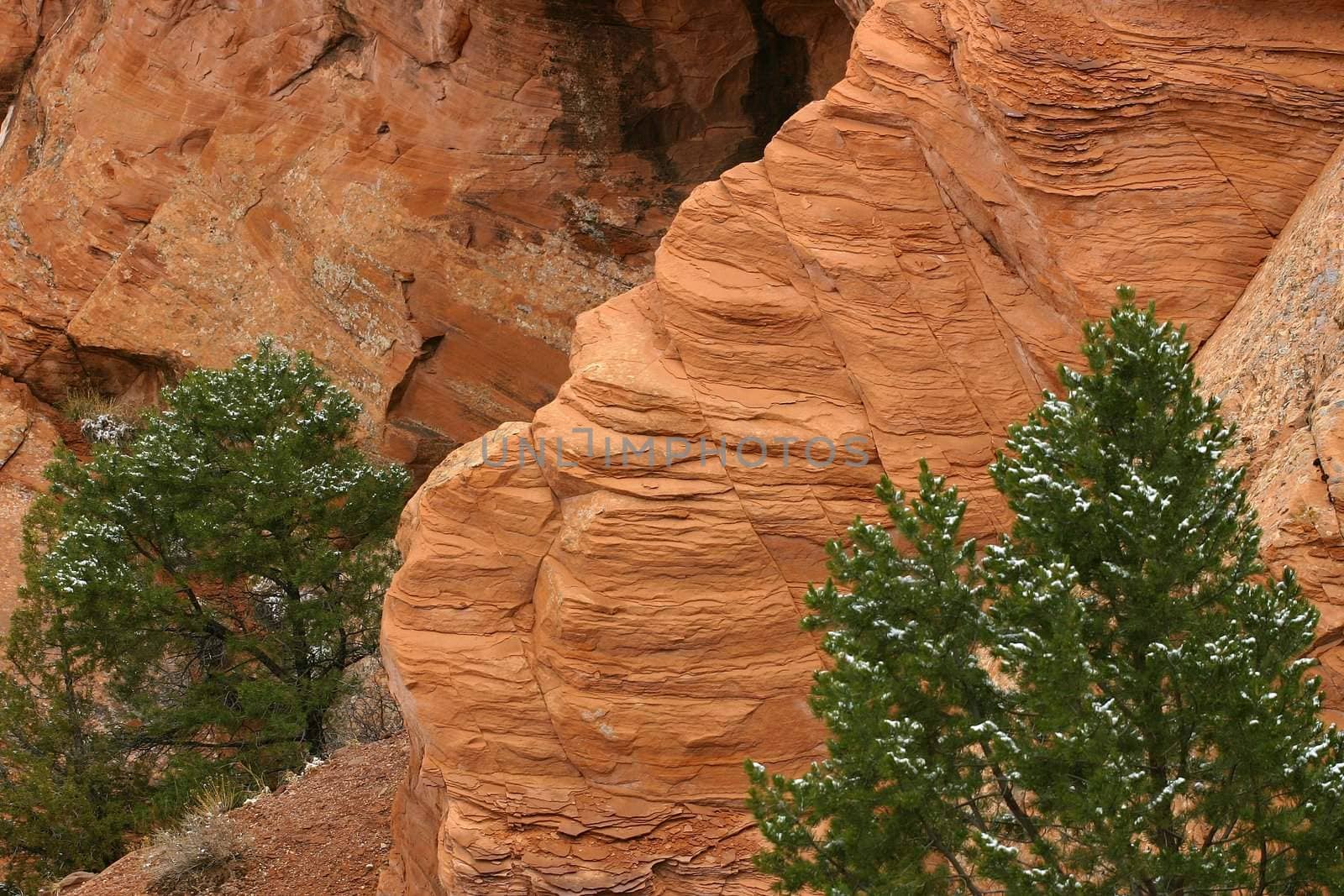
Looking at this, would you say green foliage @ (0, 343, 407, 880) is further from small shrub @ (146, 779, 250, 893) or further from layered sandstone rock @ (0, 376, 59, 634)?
layered sandstone rock @ (0, 376, 59, 634)

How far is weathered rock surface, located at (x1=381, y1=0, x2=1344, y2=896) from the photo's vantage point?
481 inches

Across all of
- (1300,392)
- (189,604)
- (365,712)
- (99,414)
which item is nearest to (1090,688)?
(1300,392)

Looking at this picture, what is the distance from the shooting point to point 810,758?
13.0 m

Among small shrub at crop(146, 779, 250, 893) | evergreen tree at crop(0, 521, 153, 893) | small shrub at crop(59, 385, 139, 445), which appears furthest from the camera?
small shrub at crop(59, 385, 139, 445)

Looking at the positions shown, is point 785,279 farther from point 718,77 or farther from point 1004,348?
point 718,77

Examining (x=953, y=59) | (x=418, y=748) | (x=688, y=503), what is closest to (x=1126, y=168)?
(x=953, y=59)

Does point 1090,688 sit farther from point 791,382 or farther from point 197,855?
point 197,855

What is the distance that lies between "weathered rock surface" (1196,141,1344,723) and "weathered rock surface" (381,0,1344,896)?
2.16ft

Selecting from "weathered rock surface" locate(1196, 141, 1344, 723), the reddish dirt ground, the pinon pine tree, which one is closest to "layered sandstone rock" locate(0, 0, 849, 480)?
the reddish dirt ground

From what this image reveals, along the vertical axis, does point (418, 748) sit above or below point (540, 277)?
below

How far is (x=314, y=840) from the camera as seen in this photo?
57.0 ft

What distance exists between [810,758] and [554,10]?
14.2 meters

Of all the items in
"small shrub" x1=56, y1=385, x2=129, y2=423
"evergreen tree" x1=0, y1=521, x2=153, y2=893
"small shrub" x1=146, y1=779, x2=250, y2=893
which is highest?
"small shrub" x1=56, y1=385, x2=129, y2=423

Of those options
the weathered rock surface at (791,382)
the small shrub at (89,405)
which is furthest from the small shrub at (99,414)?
the weathered rock surface at (791,382)
